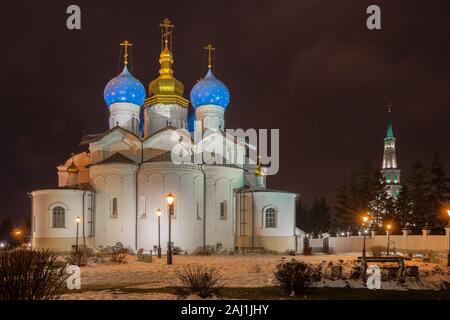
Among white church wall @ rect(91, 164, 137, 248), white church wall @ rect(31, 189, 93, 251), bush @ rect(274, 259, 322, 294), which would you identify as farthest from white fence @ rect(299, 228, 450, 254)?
white church wall @ rect(31, 189, 93, 251)

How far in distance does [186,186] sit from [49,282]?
24.5 meters

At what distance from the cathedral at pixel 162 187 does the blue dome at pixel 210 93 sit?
80mm

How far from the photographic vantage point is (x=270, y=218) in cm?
3747

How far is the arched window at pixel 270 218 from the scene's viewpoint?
122 ft

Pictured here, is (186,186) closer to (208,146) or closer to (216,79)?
(208,146)

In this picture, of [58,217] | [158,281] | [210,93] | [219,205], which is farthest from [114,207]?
[158,281]

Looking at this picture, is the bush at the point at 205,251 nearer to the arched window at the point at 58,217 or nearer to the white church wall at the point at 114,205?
the white church wall at the point at 114,205

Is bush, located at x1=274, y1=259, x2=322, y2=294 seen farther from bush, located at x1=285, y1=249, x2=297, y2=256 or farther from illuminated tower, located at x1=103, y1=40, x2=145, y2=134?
illuminated tower, located at x1=103, y1=40, x2=145, y2=134

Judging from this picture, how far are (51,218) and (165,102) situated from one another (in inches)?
526

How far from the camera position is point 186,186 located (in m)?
34.5

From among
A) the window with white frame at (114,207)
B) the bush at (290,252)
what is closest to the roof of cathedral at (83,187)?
the window with white frame at (114,207)

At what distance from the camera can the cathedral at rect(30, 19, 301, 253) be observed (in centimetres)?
3394
